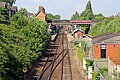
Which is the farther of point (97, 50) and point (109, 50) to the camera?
point (97, 50)

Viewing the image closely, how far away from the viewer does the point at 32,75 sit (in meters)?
30.7

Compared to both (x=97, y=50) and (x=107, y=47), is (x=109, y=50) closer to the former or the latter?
(x=107, y=47)

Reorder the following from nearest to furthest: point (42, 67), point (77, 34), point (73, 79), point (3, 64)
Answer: point (3, 64) → point (73, 79) → point (42, 67) → point (77, 34)

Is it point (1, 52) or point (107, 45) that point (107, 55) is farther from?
point (1, 52)

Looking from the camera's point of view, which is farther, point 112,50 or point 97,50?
point 97,50

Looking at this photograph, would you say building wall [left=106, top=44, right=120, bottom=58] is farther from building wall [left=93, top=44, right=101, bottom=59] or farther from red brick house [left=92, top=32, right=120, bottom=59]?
building wall [left=93, top=44, right=101, bottom=59]

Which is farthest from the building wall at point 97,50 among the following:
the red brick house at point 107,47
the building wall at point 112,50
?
the building wall at point 112,50

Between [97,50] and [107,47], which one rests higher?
[107,47]

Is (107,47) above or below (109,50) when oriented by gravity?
above

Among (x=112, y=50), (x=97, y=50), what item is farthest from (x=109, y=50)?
(x=97, y=50)

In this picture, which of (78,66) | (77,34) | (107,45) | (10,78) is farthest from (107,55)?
(77,34)

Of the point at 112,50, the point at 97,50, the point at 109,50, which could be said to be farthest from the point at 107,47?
the point at 97,50

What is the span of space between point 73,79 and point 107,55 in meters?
9.89

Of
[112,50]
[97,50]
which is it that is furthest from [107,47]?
[97,50]
